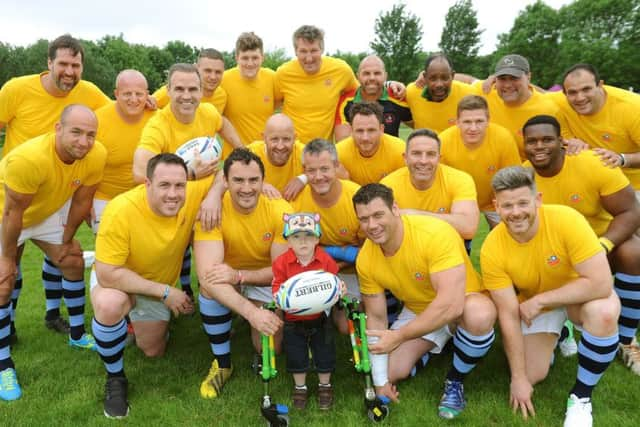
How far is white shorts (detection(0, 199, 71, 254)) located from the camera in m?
4.96

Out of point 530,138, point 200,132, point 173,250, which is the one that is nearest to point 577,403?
point 530,138

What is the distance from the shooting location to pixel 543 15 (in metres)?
56.9

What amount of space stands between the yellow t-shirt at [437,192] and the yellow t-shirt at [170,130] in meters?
2.21

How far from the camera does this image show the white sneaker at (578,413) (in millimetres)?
3633

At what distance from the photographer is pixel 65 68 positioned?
18.1 ft

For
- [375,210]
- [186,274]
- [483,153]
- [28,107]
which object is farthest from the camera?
[186,274]

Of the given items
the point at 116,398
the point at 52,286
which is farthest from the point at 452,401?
the point at 52,286

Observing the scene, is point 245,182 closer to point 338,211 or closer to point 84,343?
point 338,211

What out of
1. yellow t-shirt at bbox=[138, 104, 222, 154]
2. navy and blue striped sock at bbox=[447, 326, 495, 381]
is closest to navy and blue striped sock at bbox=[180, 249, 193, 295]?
yellow t-shirt at bbox=[138, 104, 222, 154]

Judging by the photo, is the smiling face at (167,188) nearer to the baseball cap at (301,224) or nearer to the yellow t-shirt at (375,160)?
the baseball cap at (301,224)

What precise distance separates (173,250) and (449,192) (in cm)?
266

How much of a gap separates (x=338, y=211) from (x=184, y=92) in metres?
1.99

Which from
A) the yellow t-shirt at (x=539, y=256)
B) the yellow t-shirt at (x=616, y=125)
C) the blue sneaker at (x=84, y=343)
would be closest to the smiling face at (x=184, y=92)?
the blue sneaker at (x=84, y=343)

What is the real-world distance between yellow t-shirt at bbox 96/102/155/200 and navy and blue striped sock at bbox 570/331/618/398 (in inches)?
196
